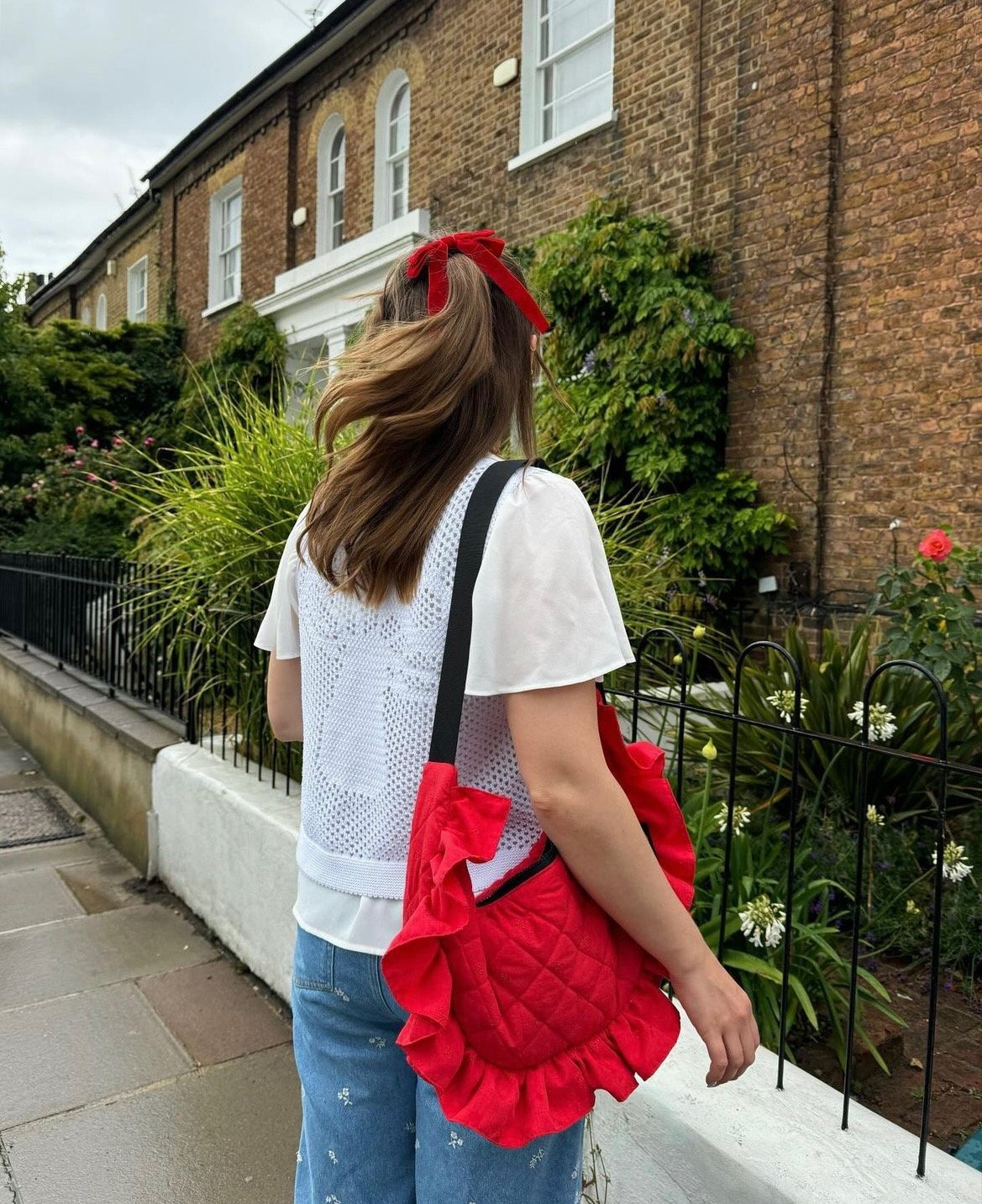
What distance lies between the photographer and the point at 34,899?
4375mm

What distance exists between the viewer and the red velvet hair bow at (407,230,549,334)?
4.17ft

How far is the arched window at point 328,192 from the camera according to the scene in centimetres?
1324

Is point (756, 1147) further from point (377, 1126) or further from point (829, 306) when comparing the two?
point (829, 306)

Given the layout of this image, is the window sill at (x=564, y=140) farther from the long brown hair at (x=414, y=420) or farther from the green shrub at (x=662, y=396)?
the long brown hair at (x=414, y=420)

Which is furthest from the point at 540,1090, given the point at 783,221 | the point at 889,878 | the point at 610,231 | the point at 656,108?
the point at 656,108

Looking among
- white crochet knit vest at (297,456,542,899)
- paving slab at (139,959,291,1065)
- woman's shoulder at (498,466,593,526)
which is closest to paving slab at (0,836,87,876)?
paving slab at (139,959,291,1065)

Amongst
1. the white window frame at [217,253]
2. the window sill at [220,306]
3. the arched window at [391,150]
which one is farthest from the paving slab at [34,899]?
the white window frame at [217,253]

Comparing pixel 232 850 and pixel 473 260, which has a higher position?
pixel 473 260

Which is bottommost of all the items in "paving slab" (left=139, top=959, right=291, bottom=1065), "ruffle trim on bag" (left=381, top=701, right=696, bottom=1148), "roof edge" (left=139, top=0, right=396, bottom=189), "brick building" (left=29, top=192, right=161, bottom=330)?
"paving slab" (left=139, top=959, right=291, bottom=1065)

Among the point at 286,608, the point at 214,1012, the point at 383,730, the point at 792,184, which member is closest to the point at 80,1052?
the point at 214,1012

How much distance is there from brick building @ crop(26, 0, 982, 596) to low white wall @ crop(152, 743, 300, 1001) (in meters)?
4.12

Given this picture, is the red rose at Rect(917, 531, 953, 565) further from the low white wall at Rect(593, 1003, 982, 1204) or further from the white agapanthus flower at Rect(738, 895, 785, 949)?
the low white wall at Rect(593, 1003, 982, 1204)

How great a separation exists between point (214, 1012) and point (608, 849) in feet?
9.02

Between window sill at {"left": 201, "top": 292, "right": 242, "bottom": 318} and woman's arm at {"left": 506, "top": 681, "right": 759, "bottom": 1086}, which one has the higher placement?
window sill at {"left": 201, "top": 292, "right": 242, "bottom": 318}
